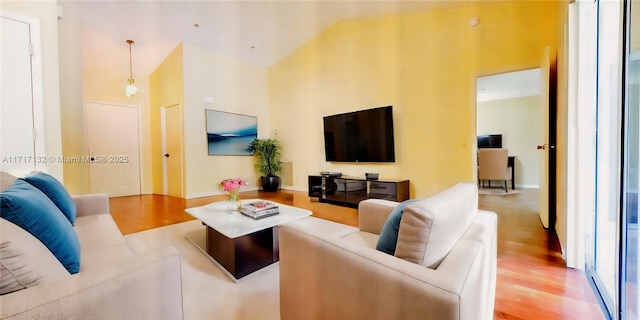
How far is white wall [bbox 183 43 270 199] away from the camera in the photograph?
467 centimetres

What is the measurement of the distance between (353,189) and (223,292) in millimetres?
2771

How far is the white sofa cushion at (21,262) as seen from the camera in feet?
2.09

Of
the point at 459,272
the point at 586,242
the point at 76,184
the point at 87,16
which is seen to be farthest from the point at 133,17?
the point at 586,242

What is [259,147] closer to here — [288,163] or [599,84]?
[288,163]

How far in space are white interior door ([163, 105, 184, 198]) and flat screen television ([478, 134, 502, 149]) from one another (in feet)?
24.2

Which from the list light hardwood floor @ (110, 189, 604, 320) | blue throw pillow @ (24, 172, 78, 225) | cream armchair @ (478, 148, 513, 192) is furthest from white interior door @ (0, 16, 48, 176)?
cream armchair @ (478, 148, 513, 192)

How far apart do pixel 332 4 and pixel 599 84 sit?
3.59 metres

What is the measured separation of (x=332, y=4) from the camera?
403 cm

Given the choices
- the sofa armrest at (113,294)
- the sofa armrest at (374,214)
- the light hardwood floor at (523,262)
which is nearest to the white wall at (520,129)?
the light hardwood floor at (523,262)

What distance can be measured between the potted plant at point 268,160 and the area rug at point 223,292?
3.35 meters

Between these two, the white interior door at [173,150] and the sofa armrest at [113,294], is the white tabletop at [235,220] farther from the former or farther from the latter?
the white interior door at [173,150]

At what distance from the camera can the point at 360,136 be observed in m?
4.30

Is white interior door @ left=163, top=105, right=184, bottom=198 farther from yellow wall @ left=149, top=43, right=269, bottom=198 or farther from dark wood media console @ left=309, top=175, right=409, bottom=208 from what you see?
dark wood media console @ left=309, top=175, right=409, bottom=208

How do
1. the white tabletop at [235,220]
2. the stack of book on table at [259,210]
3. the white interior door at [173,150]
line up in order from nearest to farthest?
the white tabletop at [235,220], the stack of book on table at [259,210], the white interior door at [173,150]
